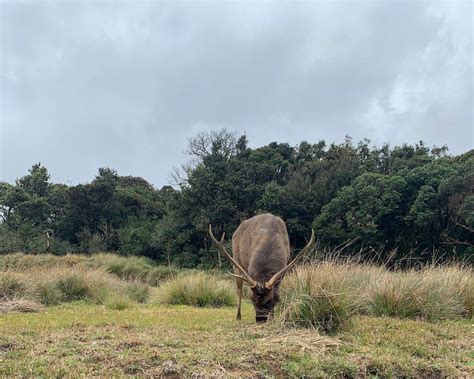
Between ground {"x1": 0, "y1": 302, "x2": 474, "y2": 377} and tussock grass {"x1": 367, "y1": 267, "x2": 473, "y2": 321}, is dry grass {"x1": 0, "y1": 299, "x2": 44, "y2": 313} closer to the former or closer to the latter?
ground {"x1": 0, "y1": 302, "x2": 474, "y2": 377}

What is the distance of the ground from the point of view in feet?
18.0

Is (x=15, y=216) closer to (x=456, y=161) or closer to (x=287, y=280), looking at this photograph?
(x=456, y=161)

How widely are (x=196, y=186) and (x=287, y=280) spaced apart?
28.7m

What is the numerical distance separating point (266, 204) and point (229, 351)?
28.6 meters

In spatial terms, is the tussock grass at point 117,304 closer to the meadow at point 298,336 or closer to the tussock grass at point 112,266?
the meadow at point 298,336

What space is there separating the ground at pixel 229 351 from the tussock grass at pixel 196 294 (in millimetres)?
5790

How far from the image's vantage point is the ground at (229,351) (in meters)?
5.48

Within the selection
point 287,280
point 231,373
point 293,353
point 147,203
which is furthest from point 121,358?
point 147,203

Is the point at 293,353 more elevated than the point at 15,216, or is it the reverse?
the point at 15,216

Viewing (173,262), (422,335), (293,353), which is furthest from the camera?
(173,262)

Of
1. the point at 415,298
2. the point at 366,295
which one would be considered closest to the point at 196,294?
the point at 366,295

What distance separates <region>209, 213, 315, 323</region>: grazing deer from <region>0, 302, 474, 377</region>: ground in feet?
1.67

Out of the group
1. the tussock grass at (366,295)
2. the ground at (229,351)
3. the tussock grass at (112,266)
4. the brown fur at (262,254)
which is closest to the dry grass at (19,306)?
the ground at (229,351)

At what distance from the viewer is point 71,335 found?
269 inches
